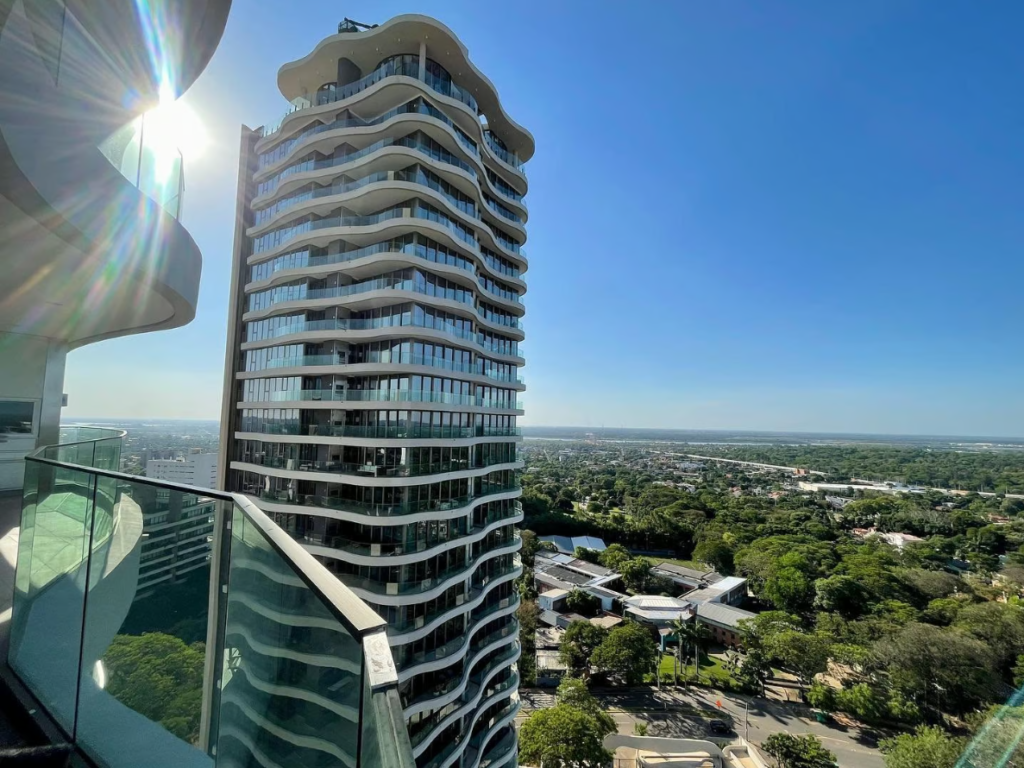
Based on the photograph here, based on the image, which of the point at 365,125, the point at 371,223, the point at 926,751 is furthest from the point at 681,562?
the point at 365,125

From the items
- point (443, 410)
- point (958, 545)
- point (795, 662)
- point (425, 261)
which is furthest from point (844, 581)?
point (425, 261)

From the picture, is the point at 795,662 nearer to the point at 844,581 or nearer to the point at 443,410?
the point at 844,581

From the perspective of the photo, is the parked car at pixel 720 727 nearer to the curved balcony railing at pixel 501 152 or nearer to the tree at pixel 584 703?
the tree at pixel 584 703

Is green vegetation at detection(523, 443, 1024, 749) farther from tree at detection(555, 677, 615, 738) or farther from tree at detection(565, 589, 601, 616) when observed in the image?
tree at detection(565, 589, 601, 616)

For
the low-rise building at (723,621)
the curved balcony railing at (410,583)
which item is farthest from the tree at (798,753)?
the low-rise building at (723,621)

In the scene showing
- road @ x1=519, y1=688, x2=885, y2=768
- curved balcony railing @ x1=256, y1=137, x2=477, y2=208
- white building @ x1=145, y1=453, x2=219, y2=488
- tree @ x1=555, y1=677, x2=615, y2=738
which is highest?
curved balcony railing @ x1=256, y1=137, x2=477, y2=208

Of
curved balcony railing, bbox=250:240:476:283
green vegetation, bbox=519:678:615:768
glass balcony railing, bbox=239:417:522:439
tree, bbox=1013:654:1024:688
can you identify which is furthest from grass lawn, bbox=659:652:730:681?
curved balcony railing, bbox=250:240:476:283
